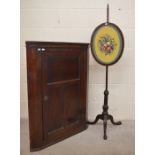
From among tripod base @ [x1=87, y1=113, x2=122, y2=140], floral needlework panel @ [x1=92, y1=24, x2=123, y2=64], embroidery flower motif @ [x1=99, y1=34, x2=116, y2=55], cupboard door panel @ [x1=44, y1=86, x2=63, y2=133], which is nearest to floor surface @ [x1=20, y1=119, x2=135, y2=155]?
tripod base @ [x1=87, y1=113, x2=122, y2=140]

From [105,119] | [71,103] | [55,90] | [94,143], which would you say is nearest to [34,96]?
[55,90]

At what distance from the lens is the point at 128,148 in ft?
8.17

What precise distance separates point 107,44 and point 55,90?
33.3 inches

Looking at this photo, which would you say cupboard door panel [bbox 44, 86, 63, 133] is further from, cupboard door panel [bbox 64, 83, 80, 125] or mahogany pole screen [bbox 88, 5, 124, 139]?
mahogany pole screen [bbox 88, 5, 124, 139]

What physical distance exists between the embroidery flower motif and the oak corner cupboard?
24cm

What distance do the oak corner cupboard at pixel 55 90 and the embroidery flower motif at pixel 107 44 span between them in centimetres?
24

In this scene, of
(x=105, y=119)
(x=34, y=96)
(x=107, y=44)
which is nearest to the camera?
(x=34, y=96)

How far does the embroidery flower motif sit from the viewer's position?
282 cm

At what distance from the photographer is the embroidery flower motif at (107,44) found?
2824 mm

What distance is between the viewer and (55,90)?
264 centimetres

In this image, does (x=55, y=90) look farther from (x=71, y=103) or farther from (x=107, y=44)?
(x=107, y=44)
